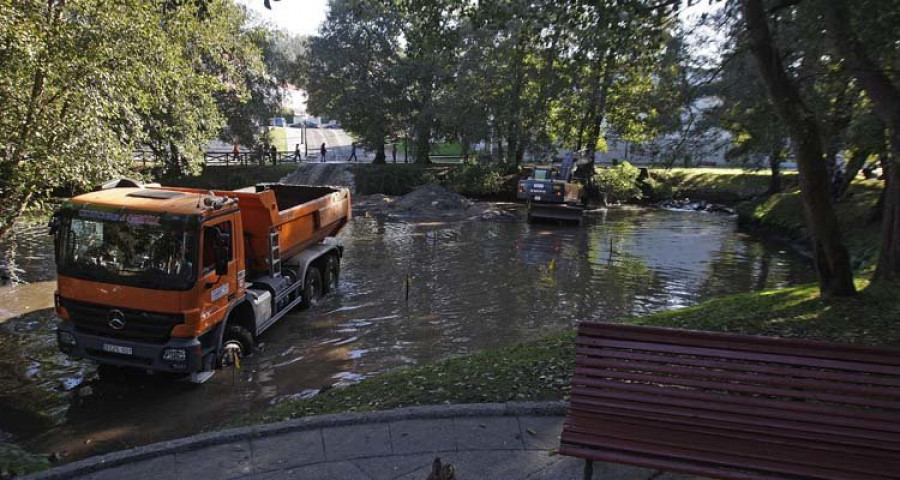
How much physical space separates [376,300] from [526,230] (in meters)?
13.4

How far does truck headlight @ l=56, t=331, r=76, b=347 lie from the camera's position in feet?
26.0

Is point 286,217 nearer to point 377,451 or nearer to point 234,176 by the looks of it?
point 377,451

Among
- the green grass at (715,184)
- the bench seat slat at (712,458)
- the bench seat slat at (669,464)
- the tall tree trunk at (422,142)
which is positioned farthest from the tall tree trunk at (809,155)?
the tall tree trunk at (422,142)

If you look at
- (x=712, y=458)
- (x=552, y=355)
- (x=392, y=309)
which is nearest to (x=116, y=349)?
(x=552, y=355)

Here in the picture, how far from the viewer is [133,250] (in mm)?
7766

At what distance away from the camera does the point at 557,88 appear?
22.2 metres

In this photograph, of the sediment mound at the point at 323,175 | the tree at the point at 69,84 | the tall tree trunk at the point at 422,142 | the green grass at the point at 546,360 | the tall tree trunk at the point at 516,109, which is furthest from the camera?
the sediment mound at the point at 323,175

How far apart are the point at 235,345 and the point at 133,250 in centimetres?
212

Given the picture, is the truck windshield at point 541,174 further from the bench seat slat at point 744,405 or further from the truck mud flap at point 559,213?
the bench seat slat at point 744,405

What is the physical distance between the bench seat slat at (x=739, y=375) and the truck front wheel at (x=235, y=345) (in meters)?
5.91

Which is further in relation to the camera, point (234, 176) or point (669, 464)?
point (234, 176)

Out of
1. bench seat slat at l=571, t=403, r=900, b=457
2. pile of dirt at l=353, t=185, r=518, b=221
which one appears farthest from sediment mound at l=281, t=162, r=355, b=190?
bench seat slat at l=571, t=403, r=900, b=457

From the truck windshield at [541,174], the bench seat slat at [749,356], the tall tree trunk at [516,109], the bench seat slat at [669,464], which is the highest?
the tall tree trunk at [516,109]

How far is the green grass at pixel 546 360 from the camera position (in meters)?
6.49
